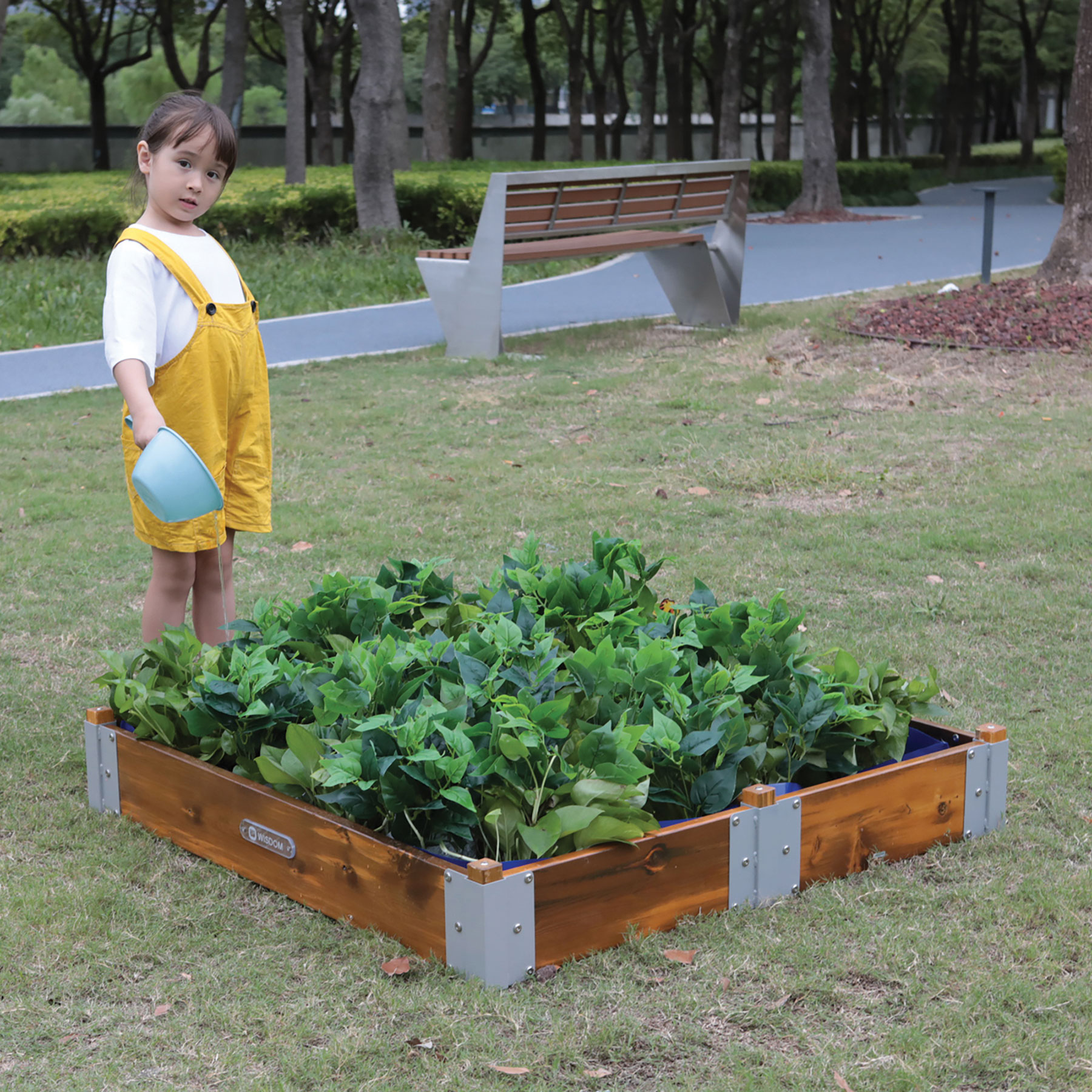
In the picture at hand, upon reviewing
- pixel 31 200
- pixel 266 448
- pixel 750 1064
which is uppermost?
pixel 31 200

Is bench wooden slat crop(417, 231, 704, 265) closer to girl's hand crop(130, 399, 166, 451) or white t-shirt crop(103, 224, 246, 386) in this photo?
white t-shirt crop(103, 224, 246, 386)

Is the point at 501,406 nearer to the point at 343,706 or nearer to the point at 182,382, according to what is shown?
the point at 182,382

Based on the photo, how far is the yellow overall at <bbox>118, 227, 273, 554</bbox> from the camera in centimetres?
366

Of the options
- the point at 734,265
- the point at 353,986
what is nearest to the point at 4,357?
the point at 734,265

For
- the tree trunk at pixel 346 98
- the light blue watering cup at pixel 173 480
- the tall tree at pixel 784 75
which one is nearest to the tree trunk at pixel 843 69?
the tall tree at pixel 784 75

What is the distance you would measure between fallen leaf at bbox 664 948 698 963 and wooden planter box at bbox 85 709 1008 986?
86mm

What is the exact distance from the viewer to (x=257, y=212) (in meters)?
16.7

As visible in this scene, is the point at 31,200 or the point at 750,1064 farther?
the point at 31,200

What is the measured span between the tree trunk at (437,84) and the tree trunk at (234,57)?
3.48 m

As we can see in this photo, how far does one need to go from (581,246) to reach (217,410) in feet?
24.2

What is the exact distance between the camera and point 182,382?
12.0 ft

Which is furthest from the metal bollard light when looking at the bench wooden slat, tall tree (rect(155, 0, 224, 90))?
tall tree (rect(155, 0, 224, 90))

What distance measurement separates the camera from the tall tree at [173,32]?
116 ft

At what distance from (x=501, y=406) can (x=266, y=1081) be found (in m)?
6.62
